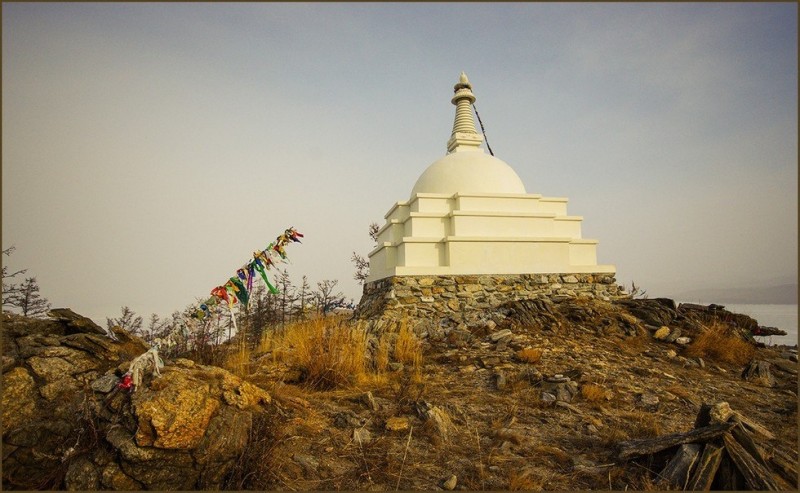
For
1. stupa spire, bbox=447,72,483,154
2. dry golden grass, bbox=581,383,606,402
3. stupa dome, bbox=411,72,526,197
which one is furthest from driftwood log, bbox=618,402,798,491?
stupa spire, bbox=447,72,483,154

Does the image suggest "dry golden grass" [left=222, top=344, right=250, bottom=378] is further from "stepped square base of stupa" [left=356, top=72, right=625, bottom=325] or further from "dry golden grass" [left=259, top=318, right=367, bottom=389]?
"stepped square base of stupa" [left=356, top=72, right=625, bottom=325]

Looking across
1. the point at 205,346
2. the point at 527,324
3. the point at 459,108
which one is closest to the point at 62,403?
the point at 205,346

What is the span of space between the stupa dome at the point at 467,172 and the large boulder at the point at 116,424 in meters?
10.6

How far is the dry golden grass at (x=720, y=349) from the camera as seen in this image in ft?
27.7

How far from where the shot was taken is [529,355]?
23.6 ft

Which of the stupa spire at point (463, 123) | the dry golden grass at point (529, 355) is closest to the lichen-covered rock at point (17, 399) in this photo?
the dry golden grass at point (529, 355)

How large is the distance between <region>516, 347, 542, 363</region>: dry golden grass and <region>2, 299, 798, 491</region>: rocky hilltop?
0.09ft

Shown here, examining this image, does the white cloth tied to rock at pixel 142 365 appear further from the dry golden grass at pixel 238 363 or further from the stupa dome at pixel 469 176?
the stupa dome at pixel 469 176

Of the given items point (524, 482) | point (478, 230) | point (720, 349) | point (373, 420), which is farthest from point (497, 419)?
point (478, 230)

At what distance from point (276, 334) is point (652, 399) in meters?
6.36

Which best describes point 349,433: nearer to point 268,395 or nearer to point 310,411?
point 310,411

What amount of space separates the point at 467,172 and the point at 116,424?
12156mm

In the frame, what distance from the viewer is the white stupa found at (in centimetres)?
1193

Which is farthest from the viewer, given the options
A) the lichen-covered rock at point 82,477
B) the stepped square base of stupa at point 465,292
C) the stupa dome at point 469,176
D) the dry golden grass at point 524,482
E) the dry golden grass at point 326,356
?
the stupa dome at point 469,176
